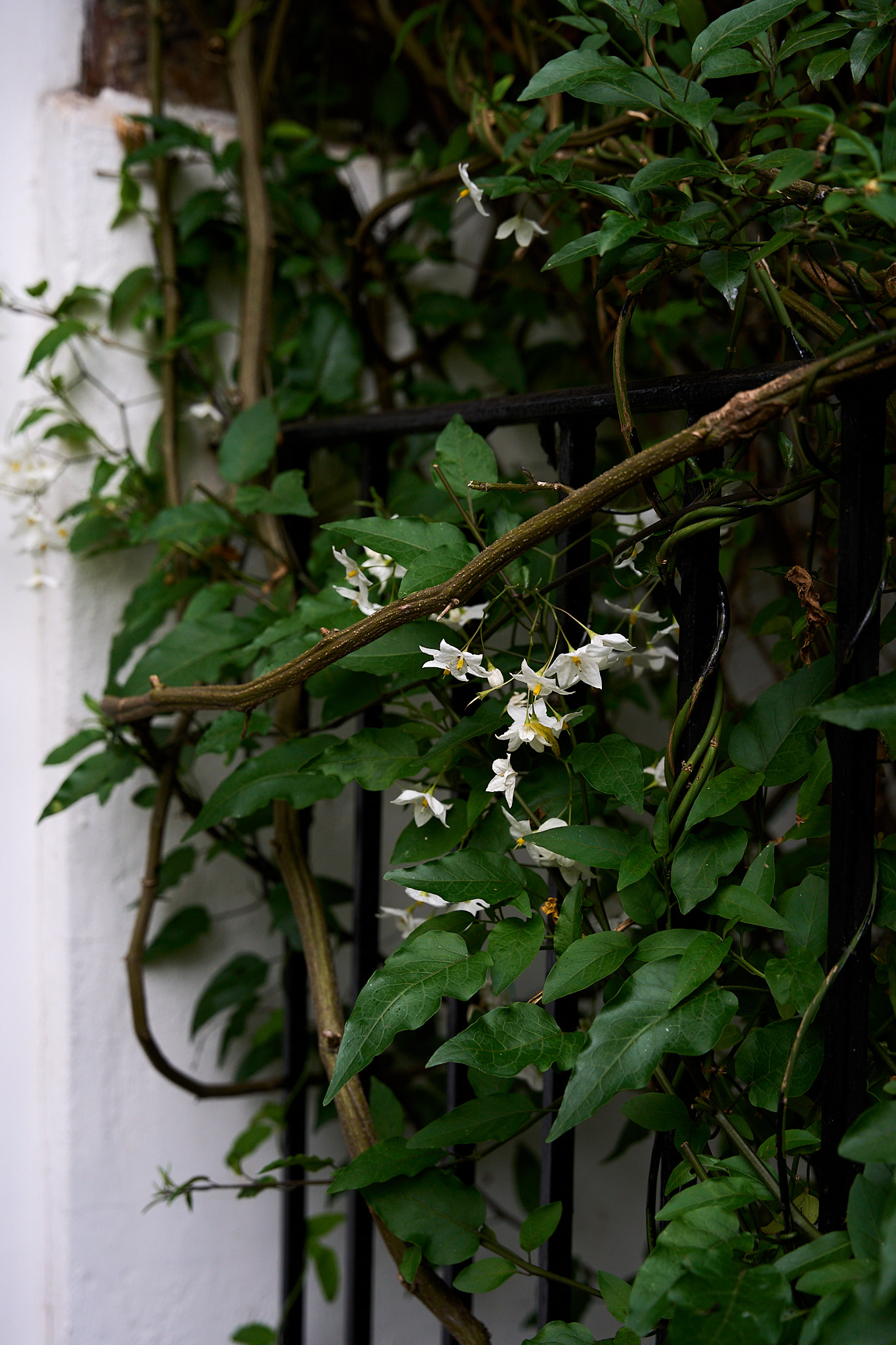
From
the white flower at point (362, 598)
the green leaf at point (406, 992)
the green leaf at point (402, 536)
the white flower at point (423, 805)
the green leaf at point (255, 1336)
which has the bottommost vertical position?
the green leaf at point (255, 1336)

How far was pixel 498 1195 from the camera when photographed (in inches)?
53.5

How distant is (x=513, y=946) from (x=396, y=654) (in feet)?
0.75

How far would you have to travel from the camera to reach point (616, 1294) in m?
0.67

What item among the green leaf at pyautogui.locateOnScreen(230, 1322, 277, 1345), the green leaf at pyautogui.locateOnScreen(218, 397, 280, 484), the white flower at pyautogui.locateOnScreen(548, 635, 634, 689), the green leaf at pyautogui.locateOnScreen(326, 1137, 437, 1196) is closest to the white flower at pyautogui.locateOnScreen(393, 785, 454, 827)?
the white flower at pyautogui.locateOnScreen(548, 635, 634, 689)

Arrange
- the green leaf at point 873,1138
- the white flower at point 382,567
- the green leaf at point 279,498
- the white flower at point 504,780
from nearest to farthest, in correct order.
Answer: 1. the green leaf at point 873,1138
2. the white flower at point 504,780
3. the white flower at point 382,567
4. the green leaf at point 279,498

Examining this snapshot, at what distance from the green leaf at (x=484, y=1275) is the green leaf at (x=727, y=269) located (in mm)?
697

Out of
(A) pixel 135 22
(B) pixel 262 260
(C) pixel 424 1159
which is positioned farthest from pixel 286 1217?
(A) pixel 135 22

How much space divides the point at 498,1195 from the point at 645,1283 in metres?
0.90

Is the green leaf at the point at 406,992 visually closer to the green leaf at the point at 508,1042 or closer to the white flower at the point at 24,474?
the green leaf at the point at 508,1042

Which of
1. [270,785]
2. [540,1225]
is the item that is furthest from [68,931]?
[540,1225]


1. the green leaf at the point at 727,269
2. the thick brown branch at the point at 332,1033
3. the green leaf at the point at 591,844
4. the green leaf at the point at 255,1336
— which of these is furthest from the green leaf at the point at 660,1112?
the green leaf at the point at 255,1336

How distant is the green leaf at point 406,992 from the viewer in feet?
2.09

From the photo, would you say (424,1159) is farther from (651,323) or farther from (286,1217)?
(651,323)

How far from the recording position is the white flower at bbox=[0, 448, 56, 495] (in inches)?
44.2
